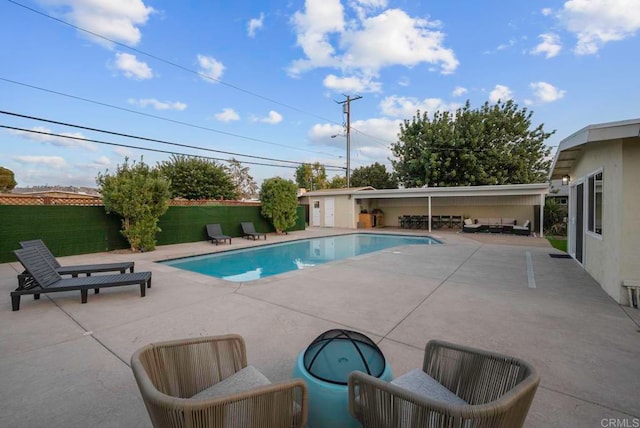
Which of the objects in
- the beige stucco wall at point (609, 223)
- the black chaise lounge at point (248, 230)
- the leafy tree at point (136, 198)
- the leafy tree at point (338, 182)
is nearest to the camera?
the beige stucco wall at point (609, 223)

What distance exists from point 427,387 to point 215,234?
39.5 ft

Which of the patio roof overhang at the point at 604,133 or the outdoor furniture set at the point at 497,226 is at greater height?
the patio roof overhang at the point at 604,133

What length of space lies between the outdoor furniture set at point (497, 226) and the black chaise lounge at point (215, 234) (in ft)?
42.9

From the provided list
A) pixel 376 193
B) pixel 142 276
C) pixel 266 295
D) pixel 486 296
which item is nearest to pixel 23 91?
pixel 142 276

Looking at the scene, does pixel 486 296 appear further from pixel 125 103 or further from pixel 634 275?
pixel 125 103

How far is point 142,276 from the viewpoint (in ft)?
16.2

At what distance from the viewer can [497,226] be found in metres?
15.9

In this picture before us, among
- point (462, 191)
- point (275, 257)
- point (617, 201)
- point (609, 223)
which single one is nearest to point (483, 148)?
point (462, 191)

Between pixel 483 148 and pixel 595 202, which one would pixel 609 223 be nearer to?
pixel 595 202

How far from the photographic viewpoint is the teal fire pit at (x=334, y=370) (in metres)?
1.67

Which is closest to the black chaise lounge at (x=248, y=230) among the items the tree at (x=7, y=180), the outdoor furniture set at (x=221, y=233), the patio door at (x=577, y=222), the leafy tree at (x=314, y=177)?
the outdoor furniture set at (x=221, y=233)

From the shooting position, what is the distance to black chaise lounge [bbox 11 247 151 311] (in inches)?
165

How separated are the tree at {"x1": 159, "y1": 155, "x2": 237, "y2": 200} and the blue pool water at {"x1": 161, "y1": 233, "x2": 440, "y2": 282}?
1251 centimetres

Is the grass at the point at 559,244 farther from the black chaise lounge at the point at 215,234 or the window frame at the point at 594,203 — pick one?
the black chaise lounge at the point at 215,234
